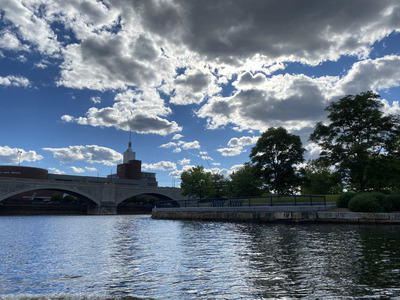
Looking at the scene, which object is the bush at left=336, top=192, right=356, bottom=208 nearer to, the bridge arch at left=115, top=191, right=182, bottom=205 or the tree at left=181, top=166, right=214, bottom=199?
the tree at left=181, top=166, right=214, bottom=199

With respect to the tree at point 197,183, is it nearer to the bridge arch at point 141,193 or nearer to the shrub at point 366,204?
the bridge arch at point 141,193

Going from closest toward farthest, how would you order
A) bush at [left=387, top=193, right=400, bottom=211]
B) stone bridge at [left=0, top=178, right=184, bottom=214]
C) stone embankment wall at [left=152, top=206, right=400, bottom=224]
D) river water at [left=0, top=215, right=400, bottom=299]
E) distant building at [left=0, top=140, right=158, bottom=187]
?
river water at [left=0, top=215, right=400, bottom=299]
stone embankment wall at [left=152, top=206, right=400, bottom=224]
bush at [left=387, top=193, right=400, bottom=211]
stone bridge at [left=0, top=178, right=184, bottom=214]
distant building at [left=0, top=140, right=158, bottom=187]

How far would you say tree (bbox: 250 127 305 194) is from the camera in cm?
5103

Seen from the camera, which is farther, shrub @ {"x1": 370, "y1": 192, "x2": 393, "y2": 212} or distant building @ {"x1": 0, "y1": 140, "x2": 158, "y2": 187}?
distant building @ {"x1": 0, "y1": 140, "x2": 158, "y2": 187}

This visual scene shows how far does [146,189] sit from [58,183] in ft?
110

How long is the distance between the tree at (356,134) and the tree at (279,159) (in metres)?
12.4

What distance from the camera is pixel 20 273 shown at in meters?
9.23

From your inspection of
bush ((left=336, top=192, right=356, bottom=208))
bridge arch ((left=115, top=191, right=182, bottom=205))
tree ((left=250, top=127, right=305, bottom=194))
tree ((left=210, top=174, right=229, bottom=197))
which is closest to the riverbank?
bush ((left=336, top=192, right=356, bottom=208))

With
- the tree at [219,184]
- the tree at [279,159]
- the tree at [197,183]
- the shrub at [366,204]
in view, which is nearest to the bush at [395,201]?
the shrub at [366,204]

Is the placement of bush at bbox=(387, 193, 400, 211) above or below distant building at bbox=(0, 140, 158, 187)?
below

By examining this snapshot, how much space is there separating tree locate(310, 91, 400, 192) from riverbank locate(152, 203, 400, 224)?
23.7 ft

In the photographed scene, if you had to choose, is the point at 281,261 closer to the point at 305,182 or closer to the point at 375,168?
the point at 375,168

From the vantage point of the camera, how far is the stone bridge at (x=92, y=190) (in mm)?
84375

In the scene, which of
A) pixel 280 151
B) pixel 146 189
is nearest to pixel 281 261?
pixel 280 151
